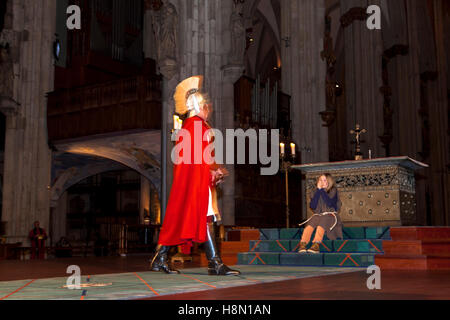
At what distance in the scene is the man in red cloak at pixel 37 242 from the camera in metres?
14.3

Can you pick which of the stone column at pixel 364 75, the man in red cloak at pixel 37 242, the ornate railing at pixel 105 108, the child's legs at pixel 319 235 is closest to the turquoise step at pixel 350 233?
the child's legs at pixel 319 235

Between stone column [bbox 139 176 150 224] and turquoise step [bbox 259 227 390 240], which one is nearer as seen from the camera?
turquoise step [bbox 259 227 390 240]

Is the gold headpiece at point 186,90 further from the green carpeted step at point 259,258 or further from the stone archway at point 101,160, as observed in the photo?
the stone archway at point 101,160

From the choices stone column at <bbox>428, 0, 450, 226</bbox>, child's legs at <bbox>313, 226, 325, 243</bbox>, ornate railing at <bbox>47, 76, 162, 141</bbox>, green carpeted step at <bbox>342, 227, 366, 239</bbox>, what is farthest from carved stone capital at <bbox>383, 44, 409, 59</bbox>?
child's legs at <bbox>313, 226, 325, 243</bbox>

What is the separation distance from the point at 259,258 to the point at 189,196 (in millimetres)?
2753

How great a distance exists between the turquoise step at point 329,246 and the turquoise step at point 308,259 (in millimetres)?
350

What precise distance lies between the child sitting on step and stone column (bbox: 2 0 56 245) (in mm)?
10253

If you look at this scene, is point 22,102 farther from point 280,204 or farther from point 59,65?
point 280,204

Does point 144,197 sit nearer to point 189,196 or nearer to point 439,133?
point 439,133

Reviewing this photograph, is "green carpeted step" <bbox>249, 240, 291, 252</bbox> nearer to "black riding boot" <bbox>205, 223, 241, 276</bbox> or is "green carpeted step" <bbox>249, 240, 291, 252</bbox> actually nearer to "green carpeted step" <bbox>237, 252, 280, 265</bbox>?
"green carpeted step" <bbox>237, 252, 280, 265</bbox>

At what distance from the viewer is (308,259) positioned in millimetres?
7008

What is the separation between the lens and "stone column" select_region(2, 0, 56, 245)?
15414 millimetres

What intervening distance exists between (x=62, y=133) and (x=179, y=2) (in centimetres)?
669

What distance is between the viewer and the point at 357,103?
2028 centimetres
